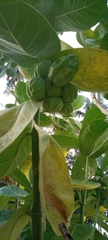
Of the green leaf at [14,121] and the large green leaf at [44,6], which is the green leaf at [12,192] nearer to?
the green leaf at [14,121]

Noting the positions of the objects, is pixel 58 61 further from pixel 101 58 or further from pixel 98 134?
pixel 98 134

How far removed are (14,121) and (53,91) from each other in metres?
0.07

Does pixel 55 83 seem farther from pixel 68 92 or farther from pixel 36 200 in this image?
pixel 36 200

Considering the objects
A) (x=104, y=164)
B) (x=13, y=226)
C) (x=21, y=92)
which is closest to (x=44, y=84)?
(x=13, y=226)

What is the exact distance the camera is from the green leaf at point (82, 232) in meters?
0.58

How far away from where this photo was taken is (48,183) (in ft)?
1.28

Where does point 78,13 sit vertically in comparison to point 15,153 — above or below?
above

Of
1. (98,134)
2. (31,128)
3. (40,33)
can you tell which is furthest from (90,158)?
(40,33)

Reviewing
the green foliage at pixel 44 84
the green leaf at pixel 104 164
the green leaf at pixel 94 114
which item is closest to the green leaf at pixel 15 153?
the green foliage at pixel 44 84

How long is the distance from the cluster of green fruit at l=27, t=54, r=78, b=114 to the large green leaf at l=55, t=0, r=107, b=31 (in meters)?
0.12

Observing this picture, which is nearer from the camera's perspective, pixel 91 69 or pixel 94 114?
pixel 91 69

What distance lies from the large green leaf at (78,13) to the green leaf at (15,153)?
7.9 inches

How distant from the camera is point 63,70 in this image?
0.44m

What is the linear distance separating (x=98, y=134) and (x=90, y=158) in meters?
0.09
